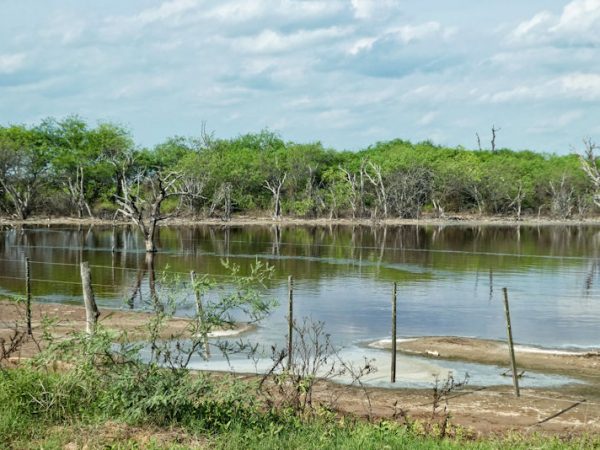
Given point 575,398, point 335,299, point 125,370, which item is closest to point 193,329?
point 125,370

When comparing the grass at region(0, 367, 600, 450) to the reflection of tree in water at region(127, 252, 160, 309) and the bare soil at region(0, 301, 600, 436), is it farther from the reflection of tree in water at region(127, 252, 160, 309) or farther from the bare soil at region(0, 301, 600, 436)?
the reflection of tree in water at region(127, 252, 160, 309)

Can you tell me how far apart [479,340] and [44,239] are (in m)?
44.7

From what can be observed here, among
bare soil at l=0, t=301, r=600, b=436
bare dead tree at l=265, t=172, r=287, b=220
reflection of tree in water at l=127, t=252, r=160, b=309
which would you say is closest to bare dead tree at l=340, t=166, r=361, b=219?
bare dead tree at l=265, t=172, r=287, b=220

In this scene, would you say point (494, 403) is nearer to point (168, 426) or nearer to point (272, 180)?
point (168, 426)

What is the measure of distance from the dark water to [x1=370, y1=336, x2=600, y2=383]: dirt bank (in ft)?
5.51

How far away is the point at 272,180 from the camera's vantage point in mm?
104812

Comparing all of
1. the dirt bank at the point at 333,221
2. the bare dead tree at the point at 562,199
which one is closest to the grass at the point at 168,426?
the dirt bank at the point at 333,221

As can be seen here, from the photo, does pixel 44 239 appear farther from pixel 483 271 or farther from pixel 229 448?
pixel 229 448

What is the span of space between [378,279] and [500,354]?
58.0 ft

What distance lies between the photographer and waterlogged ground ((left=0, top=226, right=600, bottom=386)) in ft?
78.3

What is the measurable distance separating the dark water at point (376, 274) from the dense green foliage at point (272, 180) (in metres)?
26.3

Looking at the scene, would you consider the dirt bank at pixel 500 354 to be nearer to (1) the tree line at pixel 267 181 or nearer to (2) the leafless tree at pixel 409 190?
(1) the tree line at pixel 267 181

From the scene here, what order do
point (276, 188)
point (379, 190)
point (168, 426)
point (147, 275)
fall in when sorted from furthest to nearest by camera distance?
point (379, 190)
point (276, 188)
point (147, 275)
point (168, 426)

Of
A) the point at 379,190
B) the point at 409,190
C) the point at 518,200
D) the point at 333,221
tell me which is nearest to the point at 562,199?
the point at 518,200
